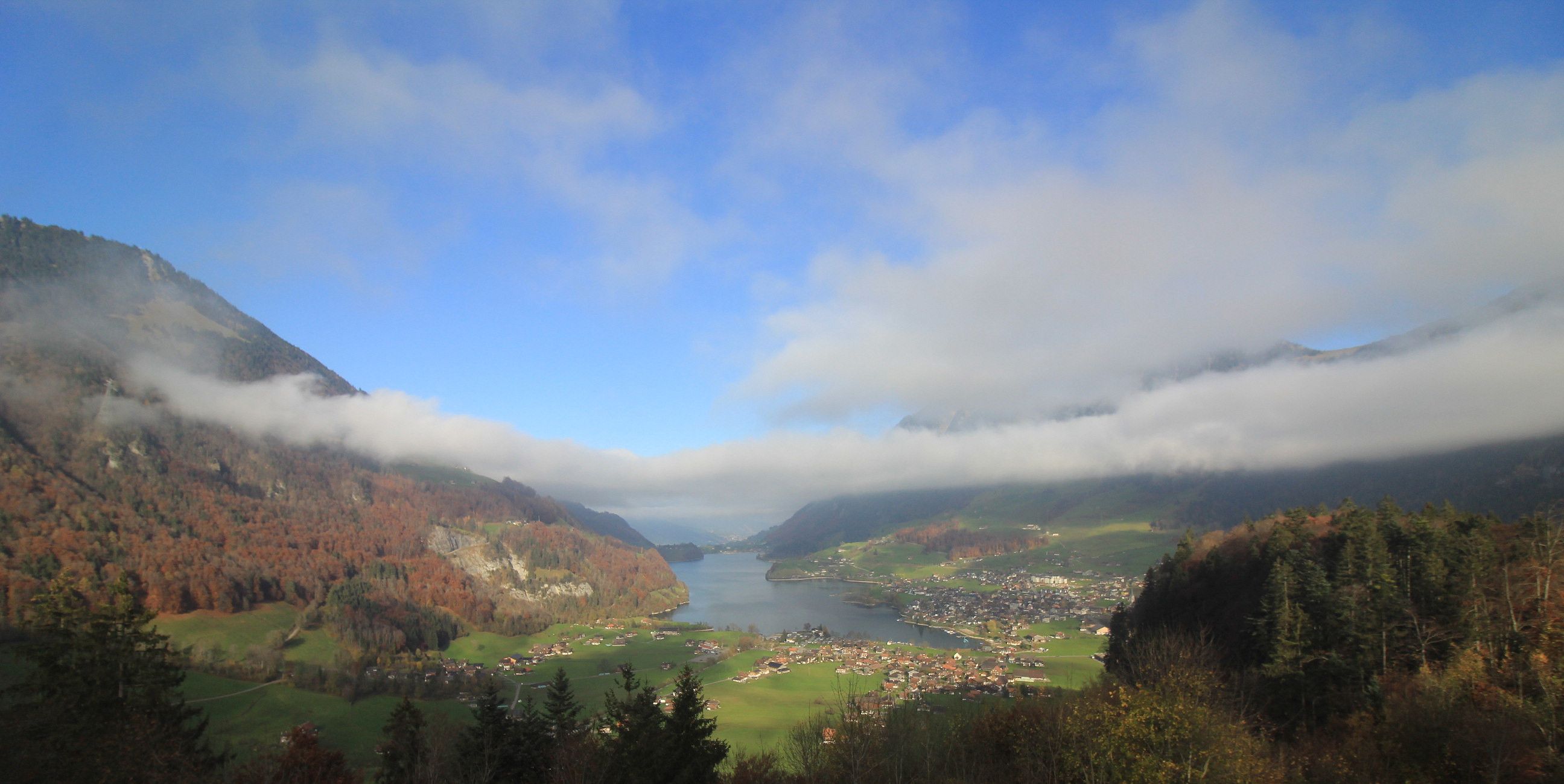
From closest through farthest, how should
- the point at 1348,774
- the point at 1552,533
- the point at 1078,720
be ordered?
1. the point at 1348,774
2. the point at 1078,720
3. the point at 1552,533

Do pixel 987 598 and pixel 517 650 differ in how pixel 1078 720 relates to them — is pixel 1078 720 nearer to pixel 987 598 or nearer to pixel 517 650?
pixel 517 650

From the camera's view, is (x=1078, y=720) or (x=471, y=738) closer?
(x=1078, y=720)

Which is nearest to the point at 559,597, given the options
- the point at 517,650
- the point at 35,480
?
the point at 517,650

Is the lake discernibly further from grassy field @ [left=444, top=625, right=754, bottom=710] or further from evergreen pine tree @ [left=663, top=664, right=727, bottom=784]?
evergreen pine tree @ [left=663, top=664, right=727, bottom=784]

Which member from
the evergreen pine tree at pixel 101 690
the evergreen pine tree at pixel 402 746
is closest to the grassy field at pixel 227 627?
the evergreen pine tree at pixel 101 690

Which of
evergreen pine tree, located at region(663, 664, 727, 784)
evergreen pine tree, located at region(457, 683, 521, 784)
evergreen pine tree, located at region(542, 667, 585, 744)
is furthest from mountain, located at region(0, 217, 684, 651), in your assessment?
evergreen pine tree, located at region(663, 664, 727, 784)

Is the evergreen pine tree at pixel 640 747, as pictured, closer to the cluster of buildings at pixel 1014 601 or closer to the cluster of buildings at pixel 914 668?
the cluster of buildings at pixel 914 668
